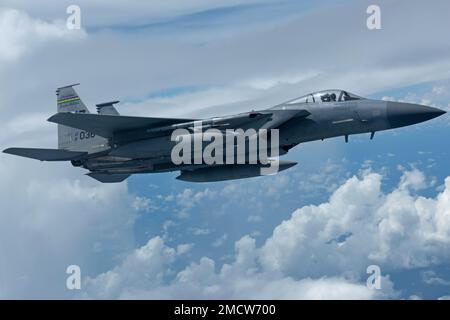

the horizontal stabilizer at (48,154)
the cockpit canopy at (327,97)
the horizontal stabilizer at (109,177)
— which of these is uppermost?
the cockpit canopy at (327,97)

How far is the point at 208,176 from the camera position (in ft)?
74.4

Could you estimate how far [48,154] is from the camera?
72.2 ft

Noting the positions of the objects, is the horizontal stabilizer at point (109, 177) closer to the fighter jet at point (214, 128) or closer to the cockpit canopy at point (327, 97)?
the fighter jet at point (214, 128)

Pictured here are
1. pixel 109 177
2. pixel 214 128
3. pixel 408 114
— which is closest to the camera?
pixel 408 114

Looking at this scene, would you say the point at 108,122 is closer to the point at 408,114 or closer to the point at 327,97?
the point at 327,97

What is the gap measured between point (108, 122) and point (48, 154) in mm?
3042

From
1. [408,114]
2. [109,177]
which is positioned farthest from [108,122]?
[408,114]

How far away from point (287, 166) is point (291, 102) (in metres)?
2.52

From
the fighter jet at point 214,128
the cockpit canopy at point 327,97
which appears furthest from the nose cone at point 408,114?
the cockpit canopy at point 327,97

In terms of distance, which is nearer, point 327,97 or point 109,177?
point 327,97

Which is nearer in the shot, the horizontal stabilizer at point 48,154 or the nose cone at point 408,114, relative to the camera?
the nose cone at point 408,114

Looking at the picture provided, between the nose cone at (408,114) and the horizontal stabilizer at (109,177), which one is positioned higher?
the nose cone at (408,114)

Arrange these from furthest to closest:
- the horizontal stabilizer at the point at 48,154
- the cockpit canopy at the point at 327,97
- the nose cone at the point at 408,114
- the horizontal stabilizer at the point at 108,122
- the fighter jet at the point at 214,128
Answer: the horizontal stabilizer at the point at 48,154, the cockpit canopy at the point at 327,97, the horizontal stabilizer at the point at 108,122, the fighter jet at the point at 214,128, the nose cone at the point at 408,114

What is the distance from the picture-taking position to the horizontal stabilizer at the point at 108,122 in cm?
2023
